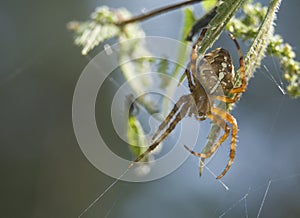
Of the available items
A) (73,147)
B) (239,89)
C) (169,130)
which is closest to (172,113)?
(169,130)

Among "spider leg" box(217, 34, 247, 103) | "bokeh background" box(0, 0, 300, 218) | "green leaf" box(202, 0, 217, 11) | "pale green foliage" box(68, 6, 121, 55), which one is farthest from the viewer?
"bokeh background" box(0, 0, 300, 218)

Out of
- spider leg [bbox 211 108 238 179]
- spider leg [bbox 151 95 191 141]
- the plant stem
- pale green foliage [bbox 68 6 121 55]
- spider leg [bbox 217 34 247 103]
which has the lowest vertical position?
spider leg [bbox 211 108 238 179]

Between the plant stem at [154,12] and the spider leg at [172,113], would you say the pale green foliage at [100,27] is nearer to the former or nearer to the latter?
the plant stem at [154,12]

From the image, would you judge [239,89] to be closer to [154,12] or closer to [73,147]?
[154,12]

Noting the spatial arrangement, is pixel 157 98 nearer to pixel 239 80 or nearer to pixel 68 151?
pixel 239 80

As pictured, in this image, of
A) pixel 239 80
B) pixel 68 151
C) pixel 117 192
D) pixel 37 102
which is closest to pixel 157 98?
pixel 239 80

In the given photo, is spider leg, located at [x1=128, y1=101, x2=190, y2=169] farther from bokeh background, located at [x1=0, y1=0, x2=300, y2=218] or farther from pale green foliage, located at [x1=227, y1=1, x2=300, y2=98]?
bokeh background, located at [x1=0, y1=0, x2=300, y2=218]

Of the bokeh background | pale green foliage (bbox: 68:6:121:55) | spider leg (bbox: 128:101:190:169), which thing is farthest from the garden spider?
the bokeh background
